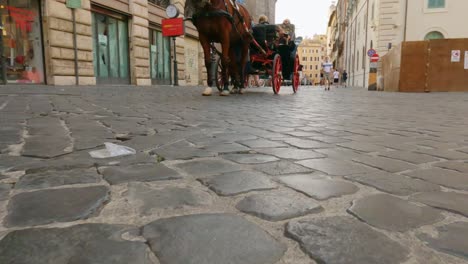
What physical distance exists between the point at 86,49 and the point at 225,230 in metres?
15.1

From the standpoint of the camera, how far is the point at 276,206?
4.65ft

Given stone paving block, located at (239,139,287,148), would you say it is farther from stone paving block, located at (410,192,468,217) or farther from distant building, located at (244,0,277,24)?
distant building, located at (244,0,277,24)

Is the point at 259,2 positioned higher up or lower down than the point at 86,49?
higher up

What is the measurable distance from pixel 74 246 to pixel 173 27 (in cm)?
1909

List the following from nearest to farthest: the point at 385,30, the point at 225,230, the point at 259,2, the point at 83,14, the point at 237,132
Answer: the point at 225,230 < the point at 237,132 < the point at 83,14 < the point at 385,30 < the point at 259,2

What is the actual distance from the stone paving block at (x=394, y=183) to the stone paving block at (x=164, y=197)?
2.56 feet

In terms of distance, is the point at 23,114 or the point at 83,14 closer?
the point at 23,114

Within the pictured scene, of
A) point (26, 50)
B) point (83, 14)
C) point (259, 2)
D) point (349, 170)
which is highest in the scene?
point (259, 2)

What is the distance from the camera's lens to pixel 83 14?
47.3 ft

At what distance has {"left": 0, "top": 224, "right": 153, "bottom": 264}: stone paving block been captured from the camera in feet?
3.20

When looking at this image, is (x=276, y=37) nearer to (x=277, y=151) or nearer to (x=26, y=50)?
(x=277, y=151)

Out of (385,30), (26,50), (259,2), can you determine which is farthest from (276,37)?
(259,2)

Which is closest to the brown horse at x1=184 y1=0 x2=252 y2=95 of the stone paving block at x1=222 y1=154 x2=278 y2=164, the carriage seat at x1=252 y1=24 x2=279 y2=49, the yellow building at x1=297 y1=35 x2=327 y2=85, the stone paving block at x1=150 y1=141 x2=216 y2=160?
the carriage seat at x1=252 y1=24 x2=279 y2=49

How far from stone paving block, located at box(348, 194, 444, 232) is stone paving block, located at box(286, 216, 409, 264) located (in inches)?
3.0
